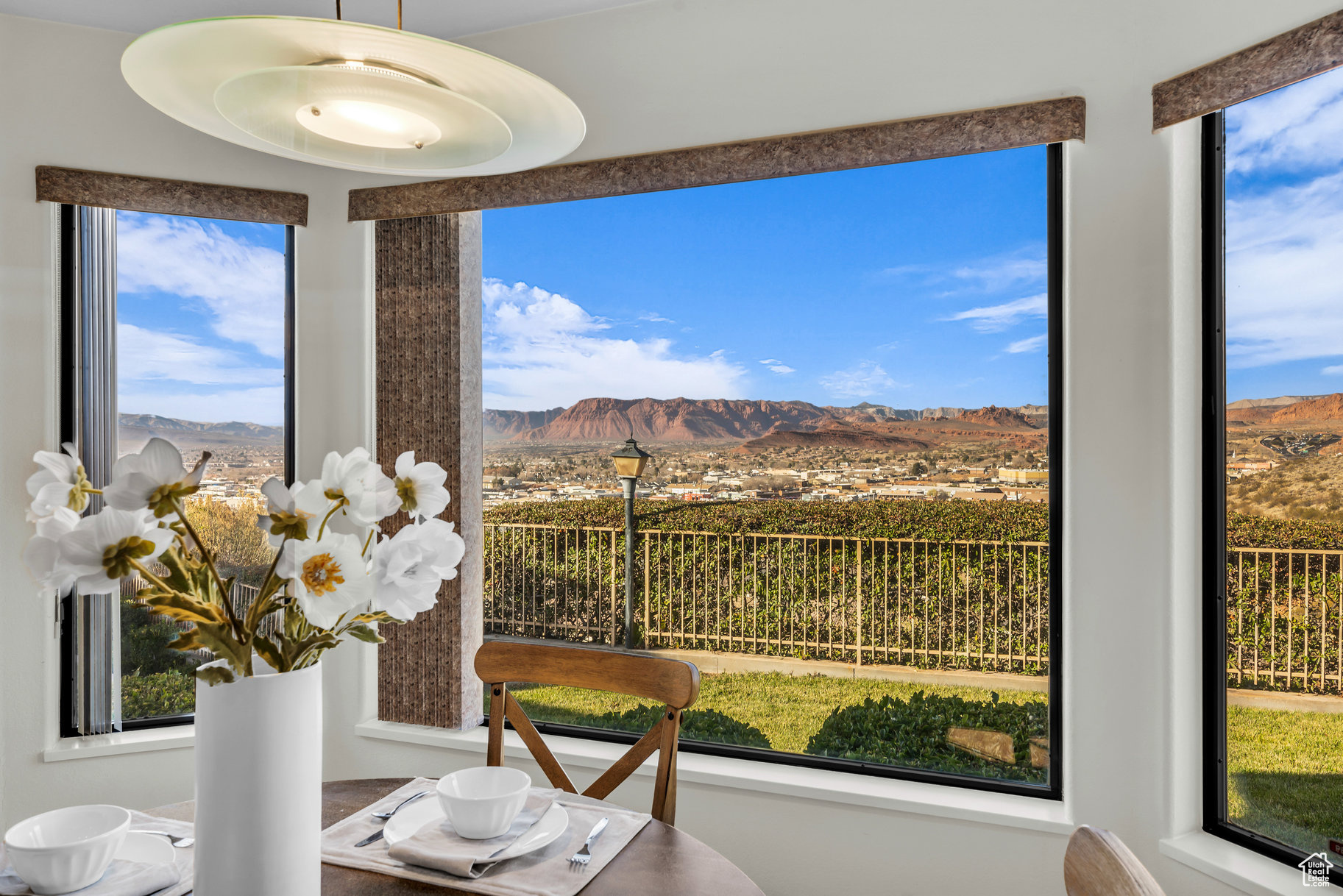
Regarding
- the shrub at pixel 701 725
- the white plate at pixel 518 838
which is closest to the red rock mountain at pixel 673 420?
the shrub at pixel 701 725

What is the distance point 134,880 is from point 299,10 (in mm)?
2331

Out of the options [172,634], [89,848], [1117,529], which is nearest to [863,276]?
[1117,529]

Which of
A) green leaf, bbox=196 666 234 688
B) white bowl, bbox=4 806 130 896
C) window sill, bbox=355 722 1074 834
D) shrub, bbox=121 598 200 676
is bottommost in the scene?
window sill, bbox=355 722 1074 834

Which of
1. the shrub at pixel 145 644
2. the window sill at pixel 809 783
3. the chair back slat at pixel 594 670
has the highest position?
the chair back slat at pixel 594 670

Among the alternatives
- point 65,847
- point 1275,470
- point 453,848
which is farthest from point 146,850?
point 1275,470

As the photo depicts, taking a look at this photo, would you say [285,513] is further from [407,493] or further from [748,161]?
[748,161]

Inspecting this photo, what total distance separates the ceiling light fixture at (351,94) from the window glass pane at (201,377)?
1.65m

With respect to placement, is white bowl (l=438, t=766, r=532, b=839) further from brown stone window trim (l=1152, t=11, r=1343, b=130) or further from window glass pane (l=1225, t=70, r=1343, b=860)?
brown stone window trim (l=1152, t=11, r=1343, b=130)

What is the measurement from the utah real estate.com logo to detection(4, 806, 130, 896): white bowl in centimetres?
222

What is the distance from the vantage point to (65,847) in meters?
0.99

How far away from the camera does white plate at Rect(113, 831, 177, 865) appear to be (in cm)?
111

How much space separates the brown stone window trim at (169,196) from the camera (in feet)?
7.61

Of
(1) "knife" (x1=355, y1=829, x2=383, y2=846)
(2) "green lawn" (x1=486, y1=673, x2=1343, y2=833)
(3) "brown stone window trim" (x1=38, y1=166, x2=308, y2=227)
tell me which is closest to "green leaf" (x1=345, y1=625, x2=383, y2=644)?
(1) "knife" (x1=355, y1=829, x2=383, y2=846)

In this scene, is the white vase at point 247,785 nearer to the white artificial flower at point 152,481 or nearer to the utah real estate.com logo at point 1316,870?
the white artificial flower at point 152,481
